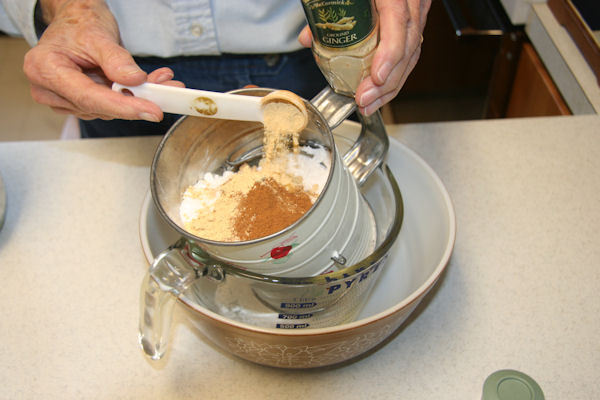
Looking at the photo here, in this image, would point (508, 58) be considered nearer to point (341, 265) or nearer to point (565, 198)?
point (565, 198)

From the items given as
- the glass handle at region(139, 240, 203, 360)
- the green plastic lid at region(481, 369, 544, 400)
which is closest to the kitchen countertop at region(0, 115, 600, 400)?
the green plastic lid at region(481, 369, 544, 400)

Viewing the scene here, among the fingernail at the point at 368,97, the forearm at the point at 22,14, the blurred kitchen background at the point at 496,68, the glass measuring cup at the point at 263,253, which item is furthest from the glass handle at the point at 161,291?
the blurred kitchen background at the point at 496,68

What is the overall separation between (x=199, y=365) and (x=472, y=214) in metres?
0.46

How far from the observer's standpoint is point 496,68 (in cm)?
134

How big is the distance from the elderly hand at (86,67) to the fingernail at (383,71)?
25 cm

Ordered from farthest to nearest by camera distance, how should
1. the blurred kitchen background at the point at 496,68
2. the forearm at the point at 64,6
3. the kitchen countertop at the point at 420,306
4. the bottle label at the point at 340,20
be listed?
the blurred kitchen background at the point at 496,68
the forearm at the point at 64,6
the kitchen countertop at the point at 420,306
the bottle label at the point at 340,20

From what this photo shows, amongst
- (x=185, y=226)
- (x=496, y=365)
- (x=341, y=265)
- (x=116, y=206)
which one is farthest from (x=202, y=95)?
(x=496, y=365)

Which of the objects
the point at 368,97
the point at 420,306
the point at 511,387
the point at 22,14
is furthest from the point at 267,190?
the point at 22,14

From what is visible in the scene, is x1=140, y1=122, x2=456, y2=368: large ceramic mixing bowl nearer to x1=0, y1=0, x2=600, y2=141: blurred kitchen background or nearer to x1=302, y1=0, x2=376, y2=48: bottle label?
x1=302, y1=0, x2=376, y2=48: bottle label

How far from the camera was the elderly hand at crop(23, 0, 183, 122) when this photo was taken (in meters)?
Result: 0.59

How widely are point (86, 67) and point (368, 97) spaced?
0.42m

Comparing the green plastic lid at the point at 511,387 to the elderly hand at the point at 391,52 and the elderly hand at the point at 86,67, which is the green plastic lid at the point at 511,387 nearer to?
the elderly hand at the point at 391,52

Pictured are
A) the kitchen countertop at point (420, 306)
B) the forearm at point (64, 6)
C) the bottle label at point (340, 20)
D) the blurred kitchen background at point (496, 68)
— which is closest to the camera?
the bottle label at point (340, 20)

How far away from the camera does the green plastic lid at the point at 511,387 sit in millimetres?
576
